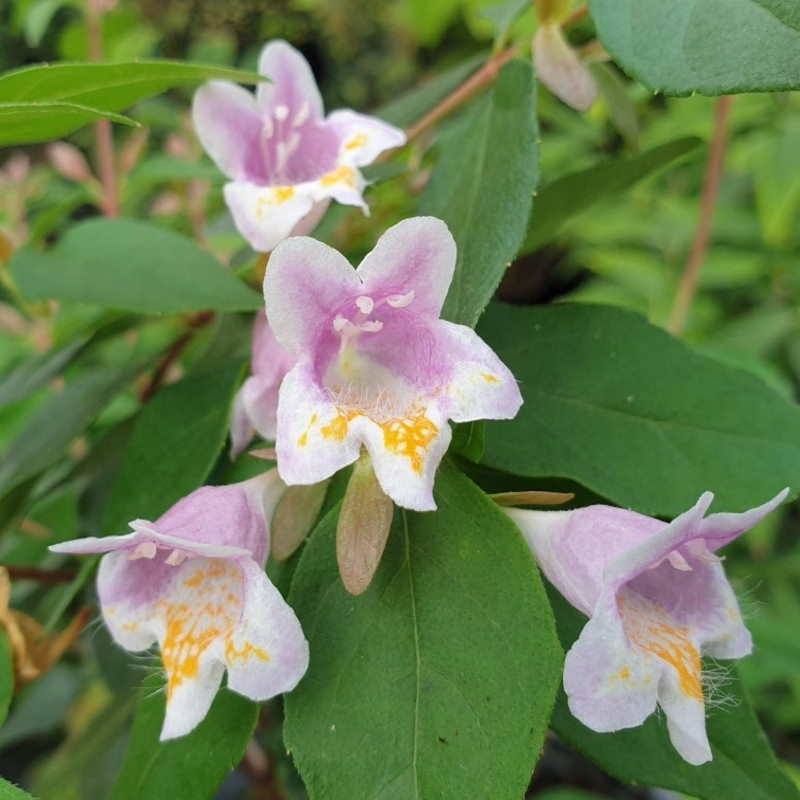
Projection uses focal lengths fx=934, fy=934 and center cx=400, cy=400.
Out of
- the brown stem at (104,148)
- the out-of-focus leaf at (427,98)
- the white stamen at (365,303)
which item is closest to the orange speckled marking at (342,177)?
the white stamen at (365,303)

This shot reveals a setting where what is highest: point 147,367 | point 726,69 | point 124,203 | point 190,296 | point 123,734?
point 726,69

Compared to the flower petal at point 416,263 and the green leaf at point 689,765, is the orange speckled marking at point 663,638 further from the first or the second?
the flower petal at point 416,263

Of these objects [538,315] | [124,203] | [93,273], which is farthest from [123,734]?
[124,203]

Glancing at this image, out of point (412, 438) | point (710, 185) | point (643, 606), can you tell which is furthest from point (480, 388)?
point (710, 185)

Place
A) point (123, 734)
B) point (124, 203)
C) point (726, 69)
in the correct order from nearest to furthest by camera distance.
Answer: point (726, 69)
point (123, 734)
point (124, 203)

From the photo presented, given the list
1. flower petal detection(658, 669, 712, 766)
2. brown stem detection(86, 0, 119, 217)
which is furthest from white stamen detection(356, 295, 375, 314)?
brown stem detection(86, 0, 119, 217)

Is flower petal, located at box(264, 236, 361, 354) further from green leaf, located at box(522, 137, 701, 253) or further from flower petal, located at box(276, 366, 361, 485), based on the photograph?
green leaf, located at box(522, 137, 701, 253)

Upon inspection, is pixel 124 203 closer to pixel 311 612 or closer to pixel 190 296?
pixel 190 296
